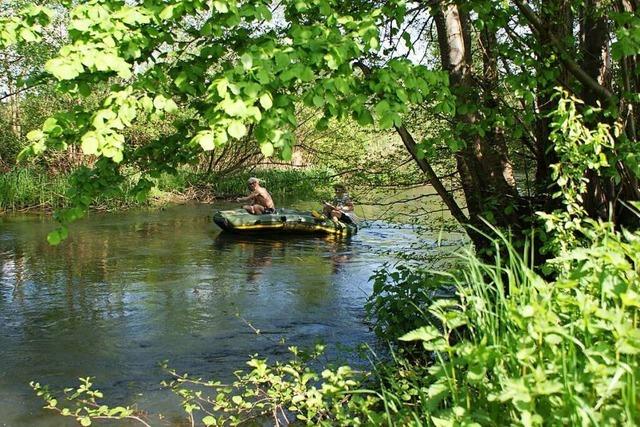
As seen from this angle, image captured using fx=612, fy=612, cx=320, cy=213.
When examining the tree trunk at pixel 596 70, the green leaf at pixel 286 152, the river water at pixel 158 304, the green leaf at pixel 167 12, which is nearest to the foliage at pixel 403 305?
the river water at pixel 158 304

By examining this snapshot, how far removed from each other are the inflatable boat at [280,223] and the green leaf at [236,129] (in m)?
11.3

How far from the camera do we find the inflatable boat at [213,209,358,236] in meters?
13.7

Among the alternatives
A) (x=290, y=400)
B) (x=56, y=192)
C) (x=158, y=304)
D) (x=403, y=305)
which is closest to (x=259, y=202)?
(x=56, y=192)

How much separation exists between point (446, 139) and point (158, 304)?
16.7 ft

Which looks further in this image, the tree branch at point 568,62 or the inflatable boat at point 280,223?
the inflatable boat at point 280,223

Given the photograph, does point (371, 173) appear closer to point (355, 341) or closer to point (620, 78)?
point (355, 341)

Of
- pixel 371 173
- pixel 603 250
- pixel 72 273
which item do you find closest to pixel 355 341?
pixel 371 173

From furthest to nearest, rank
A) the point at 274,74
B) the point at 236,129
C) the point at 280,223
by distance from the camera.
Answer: the point at 280,223
the point at 274,74
the point at 236,129

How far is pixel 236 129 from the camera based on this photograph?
239 centimetres

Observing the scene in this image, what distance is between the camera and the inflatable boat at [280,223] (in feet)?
44.9

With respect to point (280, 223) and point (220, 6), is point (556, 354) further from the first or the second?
point (280, 223)

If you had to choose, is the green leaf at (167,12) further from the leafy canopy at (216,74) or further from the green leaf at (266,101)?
the green leaf at (266,101)

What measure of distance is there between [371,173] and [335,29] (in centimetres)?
378

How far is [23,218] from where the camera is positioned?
15039mm
